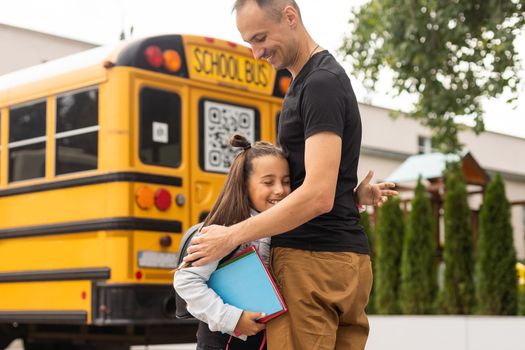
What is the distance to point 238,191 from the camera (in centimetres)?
278

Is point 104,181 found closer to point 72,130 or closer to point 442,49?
point 72,130

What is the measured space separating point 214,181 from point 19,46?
12.5 meters

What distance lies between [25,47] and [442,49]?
11.5m

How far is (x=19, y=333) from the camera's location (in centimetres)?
748

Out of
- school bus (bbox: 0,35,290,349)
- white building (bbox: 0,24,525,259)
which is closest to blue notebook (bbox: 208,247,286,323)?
school bus (bbox: 0,35,290,349)

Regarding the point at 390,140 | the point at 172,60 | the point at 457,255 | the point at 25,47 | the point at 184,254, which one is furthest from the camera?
the point at 390,140

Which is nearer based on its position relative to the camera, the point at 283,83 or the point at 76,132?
the point at 76,132

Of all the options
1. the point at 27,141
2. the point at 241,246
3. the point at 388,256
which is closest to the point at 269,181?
the point at 241,246

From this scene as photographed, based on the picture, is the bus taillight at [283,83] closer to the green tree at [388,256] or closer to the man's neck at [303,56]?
the green tree at [388,256]

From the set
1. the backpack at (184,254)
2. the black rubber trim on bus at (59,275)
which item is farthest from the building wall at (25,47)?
the backpack at (184,254)

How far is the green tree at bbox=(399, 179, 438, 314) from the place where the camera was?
33.2 ft

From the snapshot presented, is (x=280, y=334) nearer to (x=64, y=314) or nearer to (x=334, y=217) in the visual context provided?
(x=334, y=217)

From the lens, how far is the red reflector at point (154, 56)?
6383 millimetres

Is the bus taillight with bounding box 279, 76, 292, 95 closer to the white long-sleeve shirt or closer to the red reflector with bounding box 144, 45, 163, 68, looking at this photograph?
the red reflector with bounding box 144, 45, 163, 68
